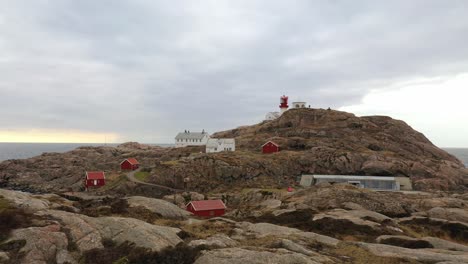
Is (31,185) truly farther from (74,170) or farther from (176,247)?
(176,247)

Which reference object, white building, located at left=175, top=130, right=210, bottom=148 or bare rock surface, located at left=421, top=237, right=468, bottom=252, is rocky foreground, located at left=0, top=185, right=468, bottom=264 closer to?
bare rock surface, located at left=421, top=237, right=468, bottom=252

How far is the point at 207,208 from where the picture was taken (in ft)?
189

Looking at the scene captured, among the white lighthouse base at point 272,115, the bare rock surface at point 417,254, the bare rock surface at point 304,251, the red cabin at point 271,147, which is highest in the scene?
the white lighthouse base at point 272,115

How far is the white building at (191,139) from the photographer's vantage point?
5763 inches

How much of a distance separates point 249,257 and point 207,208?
35.9m

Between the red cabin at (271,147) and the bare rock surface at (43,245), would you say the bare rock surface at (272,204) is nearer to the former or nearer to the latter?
the bare rock surface at (43,245)

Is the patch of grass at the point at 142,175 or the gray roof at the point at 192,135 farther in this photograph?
the gray roof at the point at 192,135

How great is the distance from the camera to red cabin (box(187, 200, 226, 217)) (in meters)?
56.6

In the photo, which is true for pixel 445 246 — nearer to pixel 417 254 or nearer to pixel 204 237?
pixel 417 254

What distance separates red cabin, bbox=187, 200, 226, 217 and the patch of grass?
117 feet

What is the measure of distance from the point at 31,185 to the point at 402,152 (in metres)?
116

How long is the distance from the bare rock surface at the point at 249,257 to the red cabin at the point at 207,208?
33.9 meters

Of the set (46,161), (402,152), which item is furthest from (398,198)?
(46,161)

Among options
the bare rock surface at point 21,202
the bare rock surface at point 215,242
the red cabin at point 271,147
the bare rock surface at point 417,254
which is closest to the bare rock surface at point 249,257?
the bare rock surface at point 215,242
